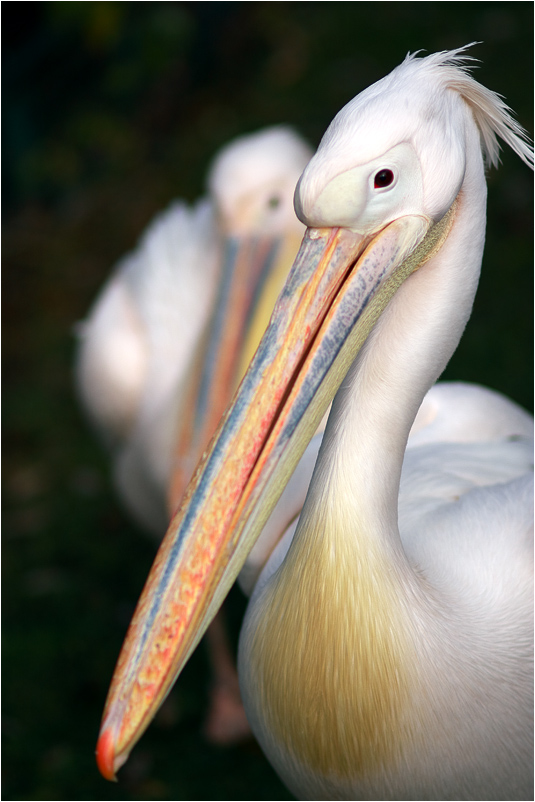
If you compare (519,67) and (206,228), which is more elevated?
(519,67)

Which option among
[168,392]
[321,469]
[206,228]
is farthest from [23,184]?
[321,469]

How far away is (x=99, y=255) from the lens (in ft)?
17.2

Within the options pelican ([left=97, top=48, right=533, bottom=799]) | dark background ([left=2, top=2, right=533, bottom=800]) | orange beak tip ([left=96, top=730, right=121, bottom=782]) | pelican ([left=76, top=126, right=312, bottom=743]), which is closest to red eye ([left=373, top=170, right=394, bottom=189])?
pelican ([left=97, top=48, right=533, bottom=799])

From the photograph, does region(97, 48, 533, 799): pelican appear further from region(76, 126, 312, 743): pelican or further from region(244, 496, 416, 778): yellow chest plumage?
region(76, 126, 312, 743): pelican

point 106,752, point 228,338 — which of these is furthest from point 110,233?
point 106,752

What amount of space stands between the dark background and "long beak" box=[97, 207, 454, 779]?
4.99 feet

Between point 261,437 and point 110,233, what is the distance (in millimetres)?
4188

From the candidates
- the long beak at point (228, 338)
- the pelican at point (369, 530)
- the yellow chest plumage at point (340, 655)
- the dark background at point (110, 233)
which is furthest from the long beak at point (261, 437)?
the dark background at point (110, 233)

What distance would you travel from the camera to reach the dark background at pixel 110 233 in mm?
2930

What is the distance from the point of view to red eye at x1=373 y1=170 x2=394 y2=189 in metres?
1.38

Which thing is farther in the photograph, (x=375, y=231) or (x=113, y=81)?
(x=113, y=81)

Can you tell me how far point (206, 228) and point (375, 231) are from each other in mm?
1871

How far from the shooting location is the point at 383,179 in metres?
1.38

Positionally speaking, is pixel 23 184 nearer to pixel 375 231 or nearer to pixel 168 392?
pixel 168 392
